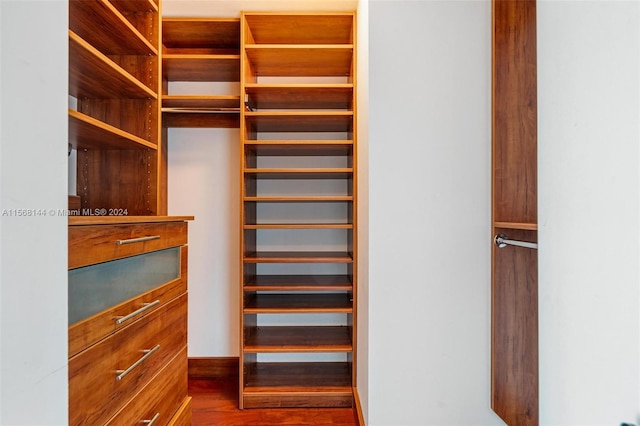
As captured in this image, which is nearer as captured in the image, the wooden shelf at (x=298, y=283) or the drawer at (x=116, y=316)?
the drawer at (x=116, y=316)

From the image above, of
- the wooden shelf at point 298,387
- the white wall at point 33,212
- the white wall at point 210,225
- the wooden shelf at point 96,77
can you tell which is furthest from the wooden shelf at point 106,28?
the wooden shelf at point 298,387

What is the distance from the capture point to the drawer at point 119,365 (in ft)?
3.06

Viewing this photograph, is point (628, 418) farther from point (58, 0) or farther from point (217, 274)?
point (217, 274)

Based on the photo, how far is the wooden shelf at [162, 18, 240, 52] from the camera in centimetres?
211

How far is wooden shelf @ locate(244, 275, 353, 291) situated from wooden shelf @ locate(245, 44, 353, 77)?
130 centimetres

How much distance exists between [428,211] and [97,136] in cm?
130

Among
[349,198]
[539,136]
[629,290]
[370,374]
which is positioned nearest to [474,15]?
[539,136]

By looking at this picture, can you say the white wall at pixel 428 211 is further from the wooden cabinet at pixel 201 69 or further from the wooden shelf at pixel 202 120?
the wooden shelf at pixel 202 120

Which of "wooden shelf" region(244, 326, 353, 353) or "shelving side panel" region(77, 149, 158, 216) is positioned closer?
"shelving side panel" region(77, 149, 158, 216)

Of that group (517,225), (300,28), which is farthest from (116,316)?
(300,28)

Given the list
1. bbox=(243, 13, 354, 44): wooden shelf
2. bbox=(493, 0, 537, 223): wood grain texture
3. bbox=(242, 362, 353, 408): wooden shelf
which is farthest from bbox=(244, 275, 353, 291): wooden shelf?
bbox=(243, 13, 354, 44): wooden shelf

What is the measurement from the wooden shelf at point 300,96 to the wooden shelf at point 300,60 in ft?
0.64

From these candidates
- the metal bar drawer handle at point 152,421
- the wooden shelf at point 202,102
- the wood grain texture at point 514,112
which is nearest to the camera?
the metal bar drawer handle at point 152,421

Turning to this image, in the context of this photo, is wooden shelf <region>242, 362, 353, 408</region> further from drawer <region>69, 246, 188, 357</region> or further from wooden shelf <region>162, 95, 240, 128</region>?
wooden shelf <region>162, 95, 240, 128</region>
